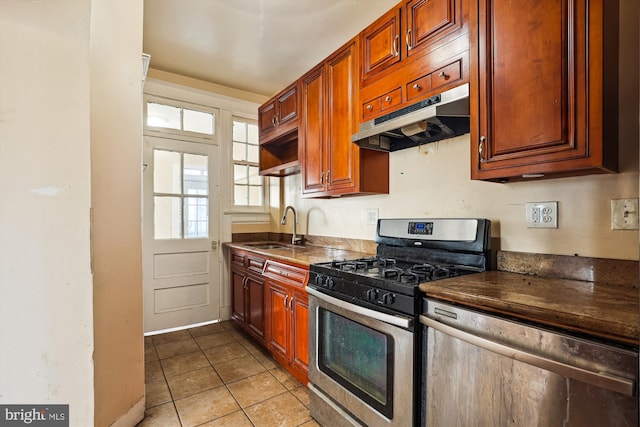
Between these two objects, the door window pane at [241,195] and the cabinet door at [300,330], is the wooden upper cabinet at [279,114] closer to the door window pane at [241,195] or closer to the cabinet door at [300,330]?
the door window pane at [241,195]

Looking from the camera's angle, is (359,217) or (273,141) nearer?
(359,217)

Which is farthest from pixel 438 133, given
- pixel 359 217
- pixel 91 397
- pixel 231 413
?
pixel 231 413

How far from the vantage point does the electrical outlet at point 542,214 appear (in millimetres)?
1373

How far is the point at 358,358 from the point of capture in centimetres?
149

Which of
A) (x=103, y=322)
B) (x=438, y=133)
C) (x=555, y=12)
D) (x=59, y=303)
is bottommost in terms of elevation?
(x=103, y=322)

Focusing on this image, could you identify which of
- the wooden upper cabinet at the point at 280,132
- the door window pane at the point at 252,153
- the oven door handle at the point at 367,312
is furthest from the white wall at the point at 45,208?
the door window pane at the point at 252,153

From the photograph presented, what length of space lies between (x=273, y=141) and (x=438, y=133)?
1855 millimetres

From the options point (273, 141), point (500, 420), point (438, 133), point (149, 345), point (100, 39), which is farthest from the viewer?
point (273, 141)

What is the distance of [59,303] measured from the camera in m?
0.82

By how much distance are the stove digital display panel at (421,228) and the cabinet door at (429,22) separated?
97 cm

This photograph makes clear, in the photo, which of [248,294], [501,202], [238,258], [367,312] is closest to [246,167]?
[238,258]

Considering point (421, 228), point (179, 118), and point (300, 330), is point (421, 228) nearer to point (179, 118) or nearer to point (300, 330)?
point (300, 330)

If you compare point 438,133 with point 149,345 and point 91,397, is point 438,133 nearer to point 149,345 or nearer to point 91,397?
point 91,397

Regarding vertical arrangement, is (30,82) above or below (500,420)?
above
